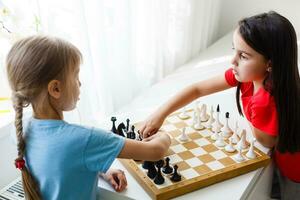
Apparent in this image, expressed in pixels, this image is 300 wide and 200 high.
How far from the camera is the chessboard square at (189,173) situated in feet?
3.44

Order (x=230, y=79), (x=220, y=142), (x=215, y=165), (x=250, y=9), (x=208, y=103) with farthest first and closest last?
(x=250, y=9)
(x=208, y=103)
(x=230, y=79)
(x=220, y=142)
(x=215, y=165)

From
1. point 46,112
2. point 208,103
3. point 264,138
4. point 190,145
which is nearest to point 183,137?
point 190,145

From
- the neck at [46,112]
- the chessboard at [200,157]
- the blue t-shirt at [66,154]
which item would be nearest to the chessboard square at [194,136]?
the chessboard at [200,157]

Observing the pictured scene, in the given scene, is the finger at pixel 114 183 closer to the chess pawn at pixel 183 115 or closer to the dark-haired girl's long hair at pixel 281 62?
the chess pawn at pixel 183 115

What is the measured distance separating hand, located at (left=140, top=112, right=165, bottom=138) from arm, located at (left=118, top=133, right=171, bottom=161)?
0.16 metres

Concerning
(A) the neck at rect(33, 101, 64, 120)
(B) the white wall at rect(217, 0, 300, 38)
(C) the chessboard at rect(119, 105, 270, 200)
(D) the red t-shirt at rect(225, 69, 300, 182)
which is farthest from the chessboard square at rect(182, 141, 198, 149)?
(B) the white wall at rect(217, 0, 300, 38)

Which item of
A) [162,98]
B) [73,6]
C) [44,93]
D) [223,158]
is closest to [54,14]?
[73,6]

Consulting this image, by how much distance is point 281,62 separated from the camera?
3.82ft

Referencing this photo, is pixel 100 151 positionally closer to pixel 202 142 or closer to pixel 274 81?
pixel 202 142

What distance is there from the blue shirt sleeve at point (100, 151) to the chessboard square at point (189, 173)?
0.23 m

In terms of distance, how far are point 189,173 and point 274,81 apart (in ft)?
1.33

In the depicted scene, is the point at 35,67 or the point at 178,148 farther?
the point at 178,148

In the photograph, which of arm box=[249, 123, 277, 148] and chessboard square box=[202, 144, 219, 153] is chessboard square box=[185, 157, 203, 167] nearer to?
chessboard square box=[202, 144, 219, 153]

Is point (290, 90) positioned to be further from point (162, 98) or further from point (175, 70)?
point (175, 70)
